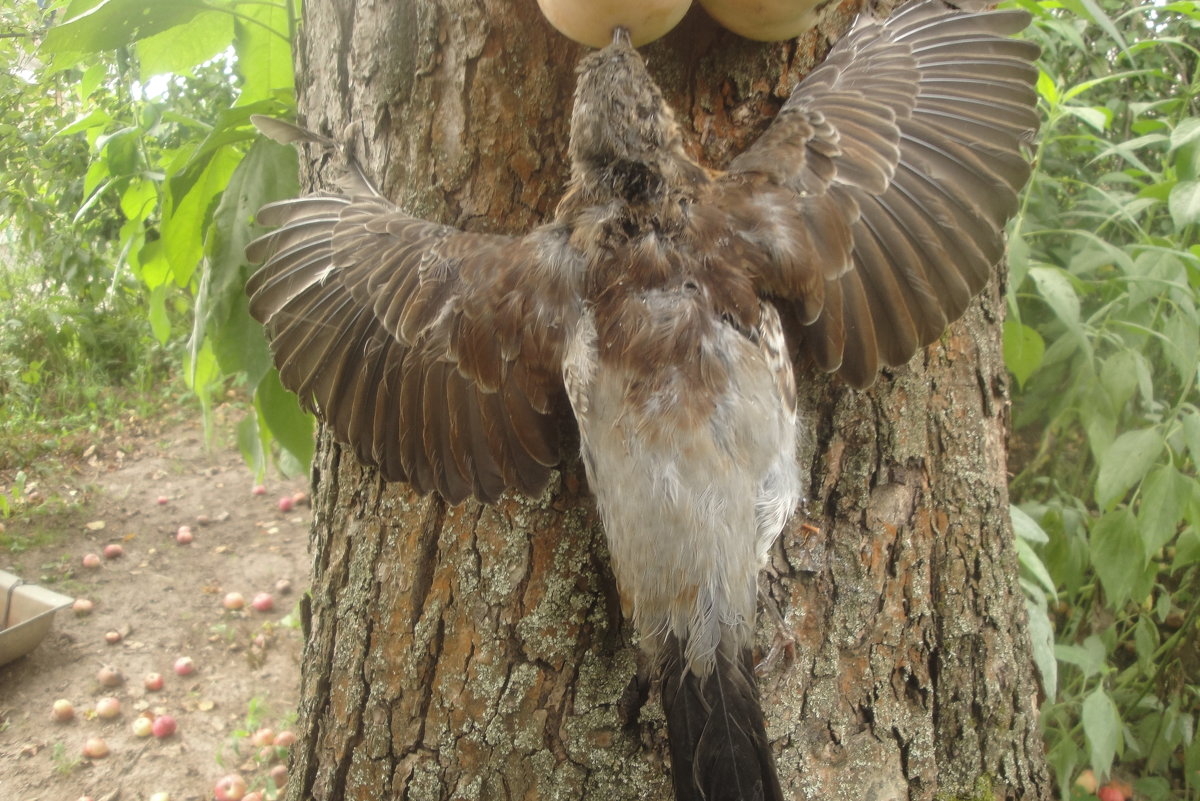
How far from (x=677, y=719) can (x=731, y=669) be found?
0.32 ft

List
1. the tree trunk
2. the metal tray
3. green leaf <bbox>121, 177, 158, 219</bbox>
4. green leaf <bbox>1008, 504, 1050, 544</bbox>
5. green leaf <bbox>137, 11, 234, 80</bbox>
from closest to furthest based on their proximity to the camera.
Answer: the tree trunk < green leaf <bbox>137, 11, 234, 80</bbox> < green leaf <bbox>1008, 504, 1050, 544</bbox> < green leaf <bbox>121, 177, 158, 219</bbox> < the metal tray

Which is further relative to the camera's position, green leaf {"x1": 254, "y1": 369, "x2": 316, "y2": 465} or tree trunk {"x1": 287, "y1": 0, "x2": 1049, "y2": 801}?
green leaf {"x1": 254, "y1": 369, "x2": 316, "y2": 465}

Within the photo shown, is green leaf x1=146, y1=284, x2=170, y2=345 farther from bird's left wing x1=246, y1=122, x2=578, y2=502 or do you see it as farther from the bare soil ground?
the bare soil ground

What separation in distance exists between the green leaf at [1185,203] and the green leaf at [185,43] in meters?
2.00

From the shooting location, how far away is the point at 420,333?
1207 mm

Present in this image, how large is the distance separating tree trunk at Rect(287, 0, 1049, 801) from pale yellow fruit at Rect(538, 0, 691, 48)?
0.57 feet

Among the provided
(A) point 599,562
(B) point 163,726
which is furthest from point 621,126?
(B) point 163,726

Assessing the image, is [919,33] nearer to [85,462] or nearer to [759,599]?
[759,599]

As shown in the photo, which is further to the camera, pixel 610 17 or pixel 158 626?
pixel 158 626

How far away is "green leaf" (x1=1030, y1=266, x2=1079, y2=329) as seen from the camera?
185 cm

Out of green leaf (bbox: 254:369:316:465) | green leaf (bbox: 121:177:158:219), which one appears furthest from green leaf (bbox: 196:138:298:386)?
green leaf (bbox: 121:177:158:219)

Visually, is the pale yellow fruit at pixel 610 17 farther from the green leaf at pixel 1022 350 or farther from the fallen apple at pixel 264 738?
the fallen apple at pixel 264 738

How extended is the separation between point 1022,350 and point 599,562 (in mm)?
1177

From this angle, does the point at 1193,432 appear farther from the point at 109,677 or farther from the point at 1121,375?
the point at 109,677
